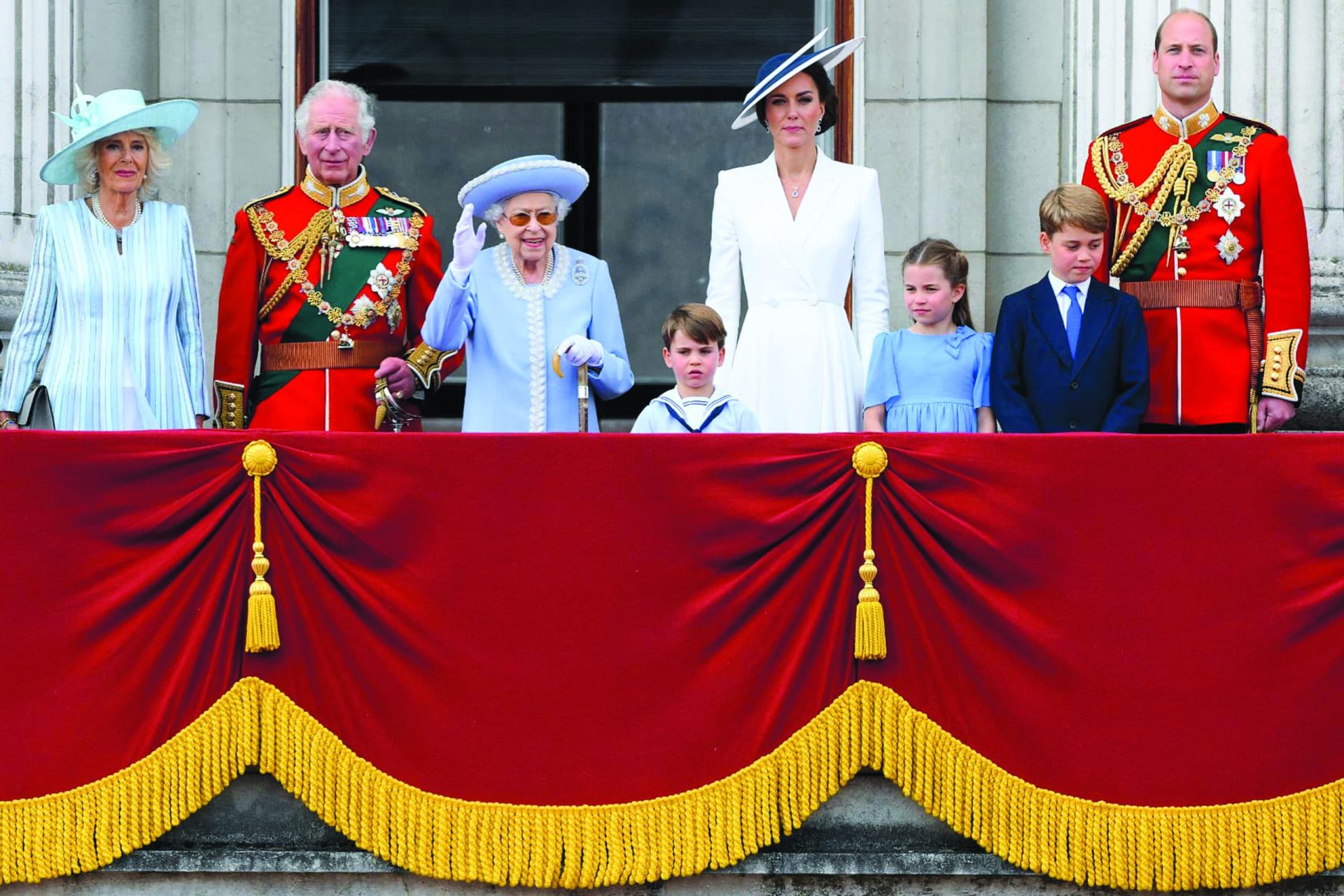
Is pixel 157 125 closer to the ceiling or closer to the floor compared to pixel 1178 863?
closer to the ceiling

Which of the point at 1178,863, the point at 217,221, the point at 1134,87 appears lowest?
the point at 1178,863

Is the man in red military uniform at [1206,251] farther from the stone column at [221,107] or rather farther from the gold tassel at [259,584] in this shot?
the stone column at [221,107]

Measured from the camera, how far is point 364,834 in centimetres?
516

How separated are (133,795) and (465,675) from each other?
849 mm

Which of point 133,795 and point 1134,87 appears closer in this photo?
point 133,795

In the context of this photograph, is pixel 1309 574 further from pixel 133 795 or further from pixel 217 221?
pixel 217 221

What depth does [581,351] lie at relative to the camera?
19.0 feet

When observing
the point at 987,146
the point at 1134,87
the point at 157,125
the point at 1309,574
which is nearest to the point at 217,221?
the point at 157,125

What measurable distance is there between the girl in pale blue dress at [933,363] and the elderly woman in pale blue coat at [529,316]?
0.74 meters

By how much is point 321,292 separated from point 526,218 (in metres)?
0.72

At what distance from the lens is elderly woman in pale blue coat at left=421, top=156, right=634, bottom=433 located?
5.88 meters

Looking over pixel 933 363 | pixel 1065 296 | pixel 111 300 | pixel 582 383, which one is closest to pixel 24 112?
pixel 111 300

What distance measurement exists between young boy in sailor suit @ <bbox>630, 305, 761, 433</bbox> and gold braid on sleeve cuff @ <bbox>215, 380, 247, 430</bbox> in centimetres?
123

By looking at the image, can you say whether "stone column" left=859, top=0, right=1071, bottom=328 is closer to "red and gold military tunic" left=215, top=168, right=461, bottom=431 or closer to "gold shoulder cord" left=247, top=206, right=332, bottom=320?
"red and gold military tunic" left=215, top=168, right=461, bottom=431
